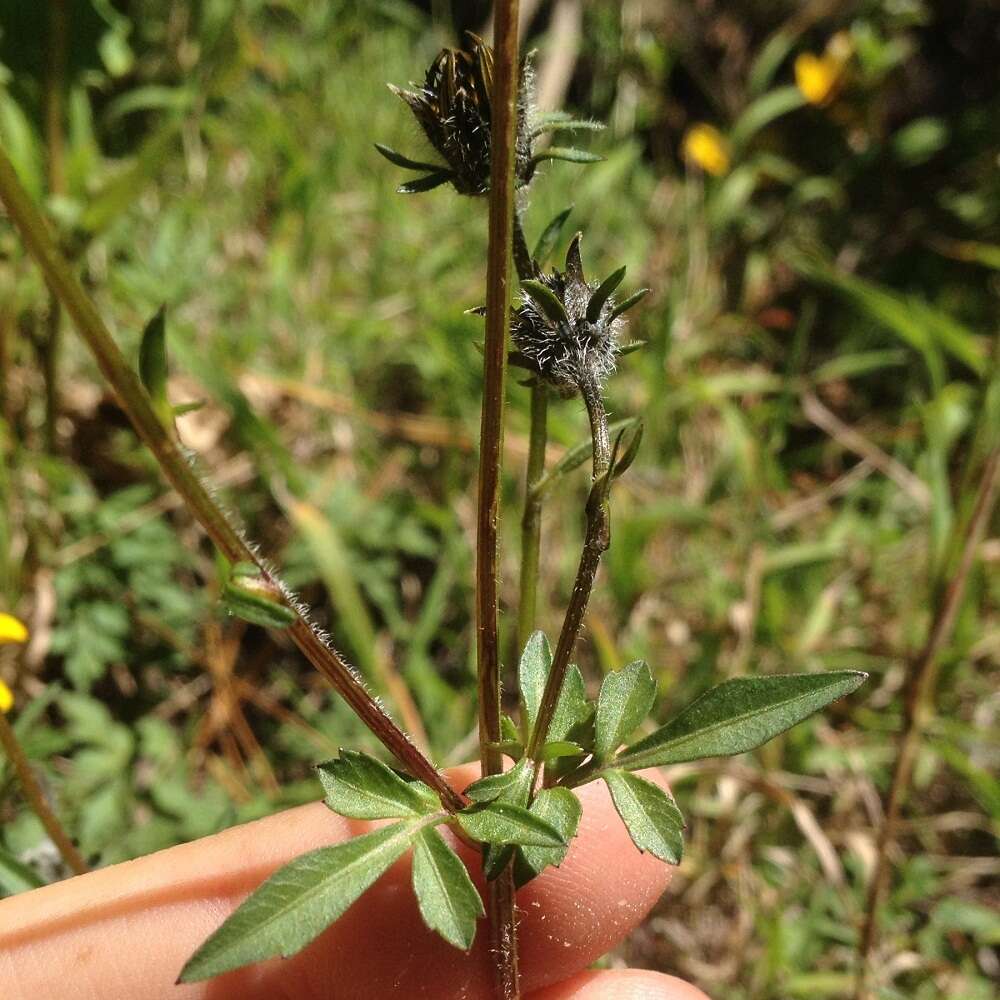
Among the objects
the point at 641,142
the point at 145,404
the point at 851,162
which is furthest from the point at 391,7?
the point at 145,404

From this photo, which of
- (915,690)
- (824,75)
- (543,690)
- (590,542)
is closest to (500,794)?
(543,690)

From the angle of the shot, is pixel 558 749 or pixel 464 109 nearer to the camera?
pixel 464 109

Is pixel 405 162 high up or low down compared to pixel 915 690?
up

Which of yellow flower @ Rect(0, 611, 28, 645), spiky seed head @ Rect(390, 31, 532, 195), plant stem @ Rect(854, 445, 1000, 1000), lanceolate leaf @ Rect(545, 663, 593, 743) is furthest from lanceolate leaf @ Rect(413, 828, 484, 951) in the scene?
plant stem @ Rect(854, 445, 1000, 1000)

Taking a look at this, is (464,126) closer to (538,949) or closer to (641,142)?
(538,949)

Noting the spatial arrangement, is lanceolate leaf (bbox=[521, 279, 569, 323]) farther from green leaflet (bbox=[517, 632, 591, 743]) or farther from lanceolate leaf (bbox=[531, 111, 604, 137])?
green leaflet (bbox=[517, 632, 591, 743])

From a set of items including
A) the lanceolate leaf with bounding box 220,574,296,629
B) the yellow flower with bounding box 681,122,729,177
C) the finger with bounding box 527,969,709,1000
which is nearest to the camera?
the lanceolate leaf with bounding box 220,574,296,629

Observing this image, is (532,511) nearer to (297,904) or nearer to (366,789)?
(366,789)
